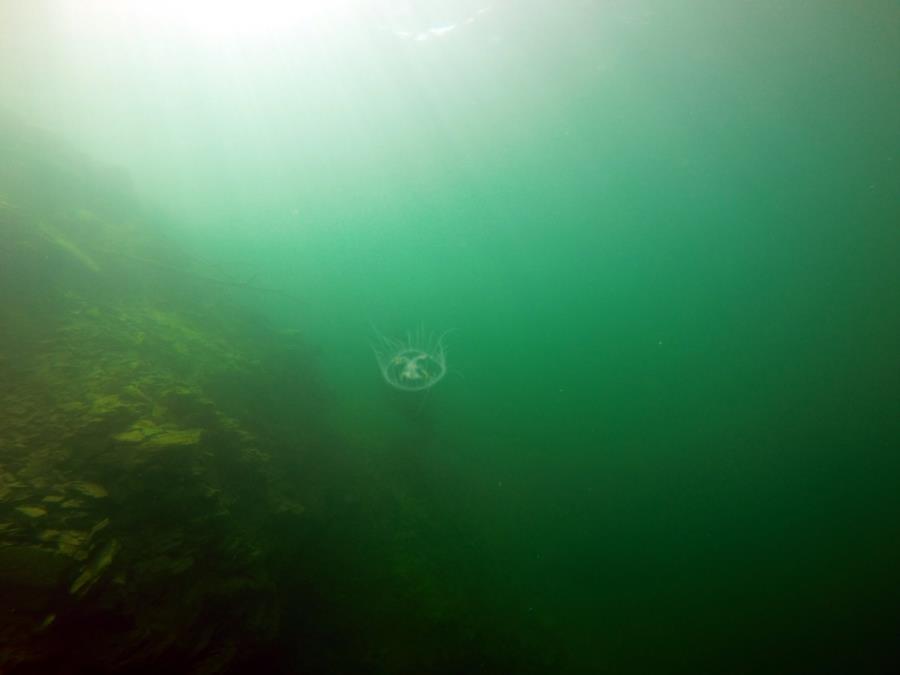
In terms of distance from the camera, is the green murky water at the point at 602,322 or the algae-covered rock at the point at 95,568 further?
the green murky water at the point at 602,322

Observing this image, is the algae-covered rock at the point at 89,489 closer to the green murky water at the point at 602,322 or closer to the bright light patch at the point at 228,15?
the green murky water at the point at 602,322

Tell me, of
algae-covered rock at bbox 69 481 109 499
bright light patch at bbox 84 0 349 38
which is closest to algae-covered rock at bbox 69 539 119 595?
algae-covered rock at bbox 69 481 109 499

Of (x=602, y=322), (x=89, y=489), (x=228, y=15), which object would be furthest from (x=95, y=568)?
(x=602, y=322)

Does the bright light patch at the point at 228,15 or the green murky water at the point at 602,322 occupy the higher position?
the bright light patch at the point at 228,15

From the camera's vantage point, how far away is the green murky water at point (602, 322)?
845cm

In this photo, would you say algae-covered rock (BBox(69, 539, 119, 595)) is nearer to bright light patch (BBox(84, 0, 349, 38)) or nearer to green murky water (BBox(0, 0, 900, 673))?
green murky water (BBox(0, 0, 900, 673))

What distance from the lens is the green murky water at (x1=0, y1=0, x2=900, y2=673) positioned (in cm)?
845

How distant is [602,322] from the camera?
4541 cm

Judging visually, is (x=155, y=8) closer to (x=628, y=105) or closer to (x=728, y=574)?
(x=628, y=105)

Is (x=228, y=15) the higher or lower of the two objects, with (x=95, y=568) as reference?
higher

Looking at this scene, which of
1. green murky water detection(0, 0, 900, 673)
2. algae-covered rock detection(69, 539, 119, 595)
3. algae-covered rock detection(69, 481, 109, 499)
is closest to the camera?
algae-covered rock detection(69, 539, 119, 595)

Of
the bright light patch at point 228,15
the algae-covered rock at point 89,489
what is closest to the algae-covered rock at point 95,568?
the algae-covered rock at point 89,489

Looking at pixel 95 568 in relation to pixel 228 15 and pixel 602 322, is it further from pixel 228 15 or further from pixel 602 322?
pixel 602 322

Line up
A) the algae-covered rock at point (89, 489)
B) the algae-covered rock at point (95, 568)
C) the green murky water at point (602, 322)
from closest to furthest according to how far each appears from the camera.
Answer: the algae-covered rock at point (95, 568)
the algae-covered rock at point (89, 489)
the green murky water at point (602, 322)
